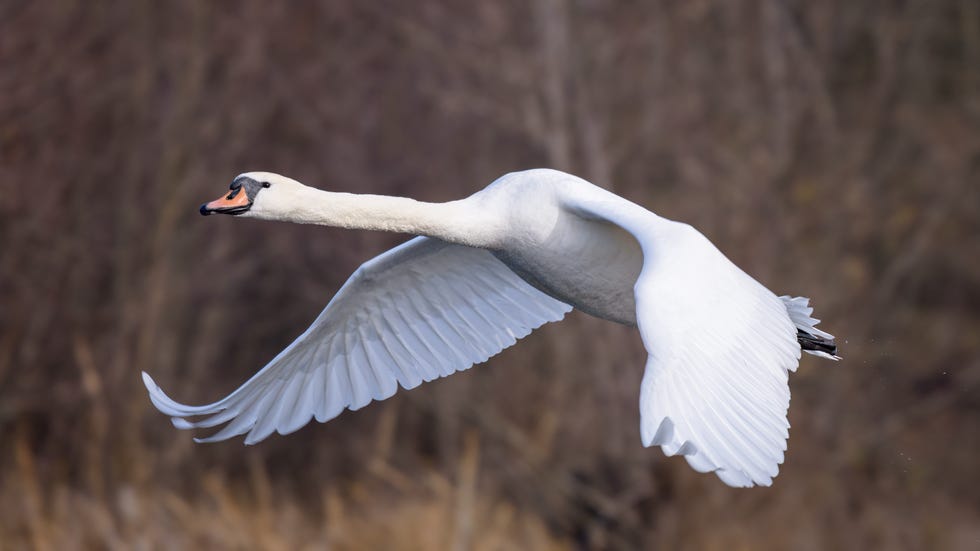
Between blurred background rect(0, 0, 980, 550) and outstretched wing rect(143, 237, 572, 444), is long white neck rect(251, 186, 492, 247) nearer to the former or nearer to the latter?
outstretched wing rect(143, 237, 572, 444)

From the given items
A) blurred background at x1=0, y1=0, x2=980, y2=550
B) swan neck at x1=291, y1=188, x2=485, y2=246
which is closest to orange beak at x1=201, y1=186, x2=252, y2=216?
swan neck at x1=291, y1=188, x2=485, y2=246

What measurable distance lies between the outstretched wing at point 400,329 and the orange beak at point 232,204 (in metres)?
0.97

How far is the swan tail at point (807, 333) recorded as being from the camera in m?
6.02

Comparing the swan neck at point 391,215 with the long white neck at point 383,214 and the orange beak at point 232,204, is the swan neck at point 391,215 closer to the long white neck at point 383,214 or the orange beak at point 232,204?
the long white neck at point 383,214

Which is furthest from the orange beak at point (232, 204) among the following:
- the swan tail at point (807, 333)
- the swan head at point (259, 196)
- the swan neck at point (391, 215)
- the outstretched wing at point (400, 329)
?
the swan tail at point (807, 333)

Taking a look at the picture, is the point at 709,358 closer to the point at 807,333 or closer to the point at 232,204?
the point at 807,333

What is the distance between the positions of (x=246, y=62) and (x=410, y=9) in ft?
4.62

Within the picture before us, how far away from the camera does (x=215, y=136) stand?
1160 centimetres

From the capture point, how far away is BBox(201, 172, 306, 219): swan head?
5.58 m

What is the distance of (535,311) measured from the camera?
6809 millimetres

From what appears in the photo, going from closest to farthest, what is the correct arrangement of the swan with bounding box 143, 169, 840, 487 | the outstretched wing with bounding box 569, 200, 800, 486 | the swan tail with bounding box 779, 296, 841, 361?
the outstretched wing with bounding box 569, 200, 800, 486, the swan with bounding box 143, 169, 840, 487, the swan tail with bounding box 779, 296, 841, 361

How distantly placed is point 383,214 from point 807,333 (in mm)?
1661

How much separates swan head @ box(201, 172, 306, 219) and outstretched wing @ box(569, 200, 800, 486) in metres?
1.28

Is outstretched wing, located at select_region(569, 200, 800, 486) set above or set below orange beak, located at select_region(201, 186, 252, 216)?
below
